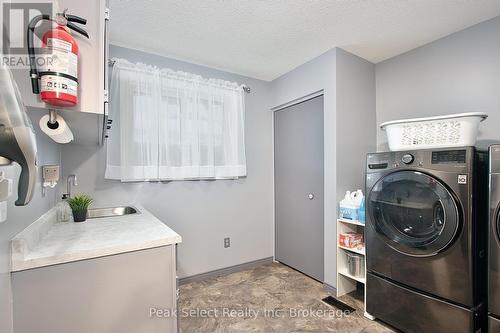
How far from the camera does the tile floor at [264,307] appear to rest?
70.3 inches

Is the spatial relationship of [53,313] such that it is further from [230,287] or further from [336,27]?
[336,27]

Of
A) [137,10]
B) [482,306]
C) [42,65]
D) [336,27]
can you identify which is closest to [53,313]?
[42,65]

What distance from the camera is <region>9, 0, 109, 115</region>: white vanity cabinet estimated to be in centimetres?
86

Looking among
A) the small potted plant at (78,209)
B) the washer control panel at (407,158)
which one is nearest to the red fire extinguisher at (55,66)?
the small potted plant at (78,209)

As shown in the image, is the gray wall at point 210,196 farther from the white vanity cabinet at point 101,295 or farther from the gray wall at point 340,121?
the white vanity cabinet at point 101,295

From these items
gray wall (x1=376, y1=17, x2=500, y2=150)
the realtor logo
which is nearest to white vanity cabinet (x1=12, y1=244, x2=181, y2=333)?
the realtor logo

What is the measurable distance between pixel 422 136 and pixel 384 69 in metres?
1.19

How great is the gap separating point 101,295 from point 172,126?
169 cm

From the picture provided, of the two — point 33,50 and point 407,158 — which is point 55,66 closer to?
point 33,50

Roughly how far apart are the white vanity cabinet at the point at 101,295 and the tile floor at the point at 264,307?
902 millimetres

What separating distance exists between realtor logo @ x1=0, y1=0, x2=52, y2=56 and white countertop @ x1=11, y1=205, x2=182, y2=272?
2.21 feet

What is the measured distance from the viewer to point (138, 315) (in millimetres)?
1038

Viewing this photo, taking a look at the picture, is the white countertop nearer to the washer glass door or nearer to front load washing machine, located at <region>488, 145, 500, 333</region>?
the washer glass door

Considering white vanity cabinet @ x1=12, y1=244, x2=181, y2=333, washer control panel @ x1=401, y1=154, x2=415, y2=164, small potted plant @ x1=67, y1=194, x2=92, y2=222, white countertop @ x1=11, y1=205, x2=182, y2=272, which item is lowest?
white vanity cabinet @ x1=12, y1=244, x2=181, y2=333
